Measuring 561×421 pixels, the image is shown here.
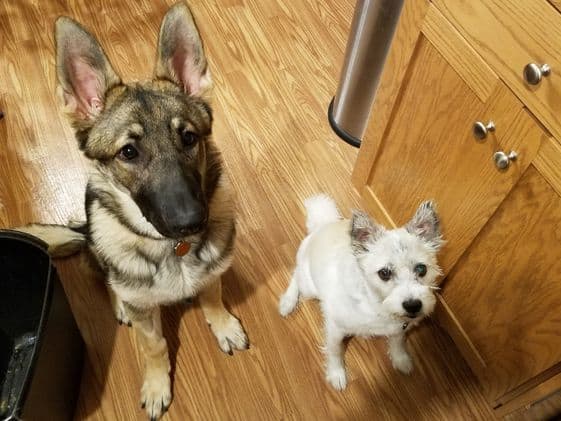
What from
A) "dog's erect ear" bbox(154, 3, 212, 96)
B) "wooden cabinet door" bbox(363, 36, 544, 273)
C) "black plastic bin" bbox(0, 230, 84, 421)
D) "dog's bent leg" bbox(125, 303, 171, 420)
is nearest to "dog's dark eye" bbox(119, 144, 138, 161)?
"dog's erect ear" bbox(154, 3, 212, 96)

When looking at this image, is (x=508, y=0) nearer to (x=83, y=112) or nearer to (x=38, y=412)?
(x=83, y=112)

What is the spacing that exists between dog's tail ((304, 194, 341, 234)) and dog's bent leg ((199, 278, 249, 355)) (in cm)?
41

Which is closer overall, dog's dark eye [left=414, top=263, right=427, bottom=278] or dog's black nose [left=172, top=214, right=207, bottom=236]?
dog's black nose [left=172, top=214, right=207, bottom=236]

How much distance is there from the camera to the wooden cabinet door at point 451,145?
1121 mm

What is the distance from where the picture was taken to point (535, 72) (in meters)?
0.98

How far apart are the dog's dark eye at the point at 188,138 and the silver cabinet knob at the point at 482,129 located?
71cm

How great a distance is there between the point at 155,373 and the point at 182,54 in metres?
1.00

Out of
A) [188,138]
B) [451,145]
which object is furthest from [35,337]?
[451,145]

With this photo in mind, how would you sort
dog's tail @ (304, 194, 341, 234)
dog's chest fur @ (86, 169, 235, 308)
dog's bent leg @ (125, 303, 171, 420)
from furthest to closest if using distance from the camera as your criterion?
dog's tail @ (304, 194, 341, 234), dog's bent leg @ (125, 303, 171, 420), dog's chest fur @ (86, 169, 235, 308)

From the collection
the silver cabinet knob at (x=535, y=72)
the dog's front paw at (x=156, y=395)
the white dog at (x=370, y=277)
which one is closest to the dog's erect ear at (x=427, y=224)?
the white dog at (x=370, y=277)

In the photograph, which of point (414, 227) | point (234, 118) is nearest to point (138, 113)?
point (414, 227)

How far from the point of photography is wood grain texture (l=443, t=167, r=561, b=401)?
1.13 meters

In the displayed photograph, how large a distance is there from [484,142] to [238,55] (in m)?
1.57

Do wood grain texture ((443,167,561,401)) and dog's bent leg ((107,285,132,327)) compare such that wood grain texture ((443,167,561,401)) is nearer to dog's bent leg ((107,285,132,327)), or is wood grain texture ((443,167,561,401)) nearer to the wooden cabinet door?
the wooden cabinet door
